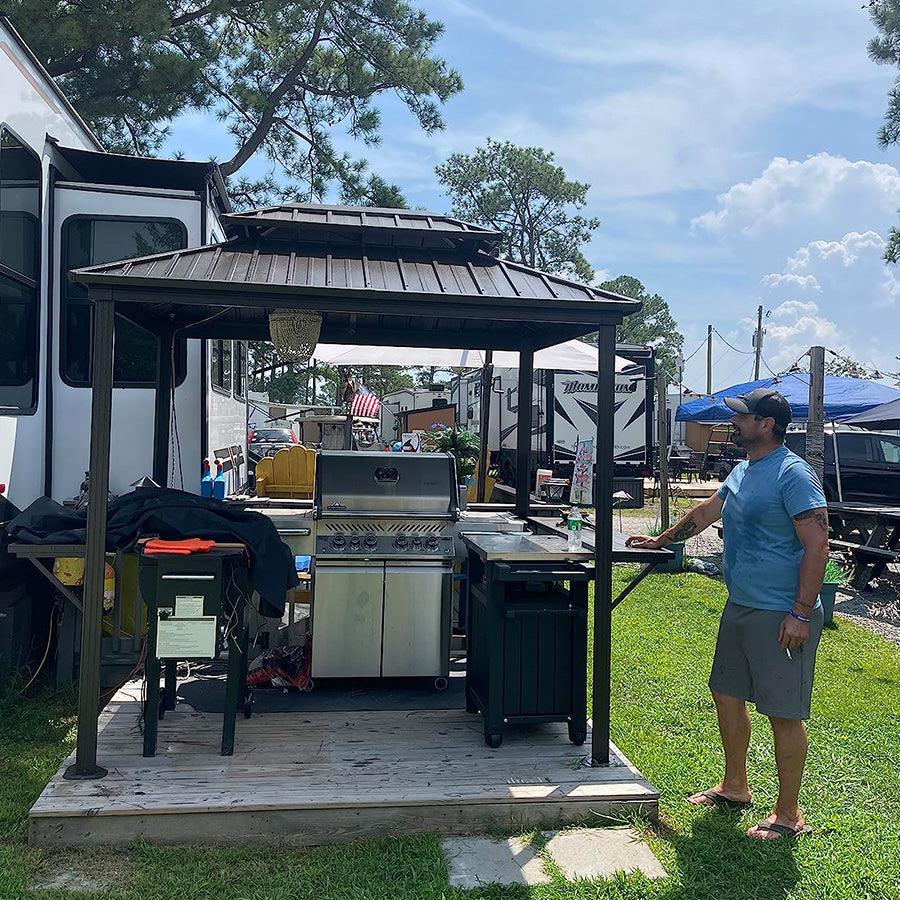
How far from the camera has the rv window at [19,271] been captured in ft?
15.1

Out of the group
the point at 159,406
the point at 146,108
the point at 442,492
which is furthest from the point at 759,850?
the point at 146,108

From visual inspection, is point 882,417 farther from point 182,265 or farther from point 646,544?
Result: point 182,265

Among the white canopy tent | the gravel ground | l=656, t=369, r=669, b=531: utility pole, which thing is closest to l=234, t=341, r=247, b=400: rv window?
the white canopy tent

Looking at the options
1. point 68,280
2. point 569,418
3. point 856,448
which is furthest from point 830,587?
point 569,418

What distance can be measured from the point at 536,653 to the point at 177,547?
1750 millimetres

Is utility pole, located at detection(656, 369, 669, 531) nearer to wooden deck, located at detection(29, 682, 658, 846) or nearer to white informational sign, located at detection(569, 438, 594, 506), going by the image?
white informational sign, located at detection(569, 438, 594, 506)

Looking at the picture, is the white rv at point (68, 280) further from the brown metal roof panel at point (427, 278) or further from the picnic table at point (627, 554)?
the picnic table at point (627, 554)

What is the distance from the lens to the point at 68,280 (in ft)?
16.9

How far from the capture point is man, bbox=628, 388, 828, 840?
3.25 meters

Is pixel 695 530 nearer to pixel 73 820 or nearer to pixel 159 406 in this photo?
pixel 73 820

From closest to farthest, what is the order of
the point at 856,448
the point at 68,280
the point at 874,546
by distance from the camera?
the point at 68,280, the point at 874,546, the point at 856,448

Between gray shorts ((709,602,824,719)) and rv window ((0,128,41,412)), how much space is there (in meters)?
4.03

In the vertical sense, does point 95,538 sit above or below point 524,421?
below

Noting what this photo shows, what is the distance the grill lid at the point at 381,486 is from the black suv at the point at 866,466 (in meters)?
8.25
